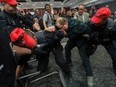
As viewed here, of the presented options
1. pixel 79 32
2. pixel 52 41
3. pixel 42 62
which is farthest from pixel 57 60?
pixel 79 32

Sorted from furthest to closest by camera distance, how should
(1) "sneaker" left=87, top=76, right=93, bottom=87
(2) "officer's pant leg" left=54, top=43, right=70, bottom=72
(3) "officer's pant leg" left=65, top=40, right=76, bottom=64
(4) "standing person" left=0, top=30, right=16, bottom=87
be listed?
(3) "officer's pant leg" left=65, top=40, right=76, bottom=64, (2) "officer's pant leg" left=54, top=43, right=70, bottom=72, (1) "sneaker" left=87, top=76, right=93, bottom=87, (4) "standing person" left=0, top=30, right=16, bottom=87

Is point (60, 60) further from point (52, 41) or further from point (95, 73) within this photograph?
point (95, 73)

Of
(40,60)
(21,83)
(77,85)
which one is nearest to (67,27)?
(40,60)

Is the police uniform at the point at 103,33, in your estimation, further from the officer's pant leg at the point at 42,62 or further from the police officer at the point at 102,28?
the officer's pant leg at the point at 42,62

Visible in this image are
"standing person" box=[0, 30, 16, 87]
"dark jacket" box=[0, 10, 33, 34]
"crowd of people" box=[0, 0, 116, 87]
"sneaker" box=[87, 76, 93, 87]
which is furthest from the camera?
"sneaker" box=[87, 76, 93, 87]

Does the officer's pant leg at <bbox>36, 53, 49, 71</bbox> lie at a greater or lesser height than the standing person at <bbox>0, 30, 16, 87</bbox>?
lesser

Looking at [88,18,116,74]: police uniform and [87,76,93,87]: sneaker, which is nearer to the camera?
[87,76,93,87]: sneaker

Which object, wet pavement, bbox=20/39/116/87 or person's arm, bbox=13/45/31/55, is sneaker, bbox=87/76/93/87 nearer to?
wet pavement, bbox=20/39/116/87

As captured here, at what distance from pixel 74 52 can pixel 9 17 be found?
8.94 feet

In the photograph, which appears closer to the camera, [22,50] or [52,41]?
[22,50]

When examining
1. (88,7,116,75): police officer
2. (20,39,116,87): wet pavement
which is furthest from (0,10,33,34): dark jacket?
(88,7,116,75): police officer

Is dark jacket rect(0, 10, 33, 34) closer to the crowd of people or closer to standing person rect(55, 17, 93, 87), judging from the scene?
the crowd of people

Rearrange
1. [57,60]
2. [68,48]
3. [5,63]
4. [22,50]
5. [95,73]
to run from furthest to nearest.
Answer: [68,48], [95,73], [57,60], [22,50], [5,63]

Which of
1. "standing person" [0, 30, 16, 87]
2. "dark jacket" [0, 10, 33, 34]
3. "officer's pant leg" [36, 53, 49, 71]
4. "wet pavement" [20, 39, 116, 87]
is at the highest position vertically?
Answer: "standing person" [0, 30, 16, 87]
